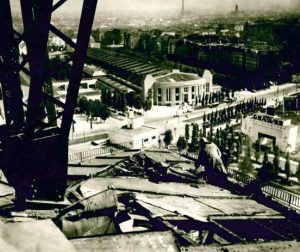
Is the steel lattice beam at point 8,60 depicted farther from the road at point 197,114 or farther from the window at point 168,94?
the window at point 168,94

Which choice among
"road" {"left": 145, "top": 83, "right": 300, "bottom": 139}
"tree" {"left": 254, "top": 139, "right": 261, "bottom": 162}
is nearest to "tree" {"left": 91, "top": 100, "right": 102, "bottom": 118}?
"road" {"left": 145, "top": 83, "right": 300, "bottom": 139}

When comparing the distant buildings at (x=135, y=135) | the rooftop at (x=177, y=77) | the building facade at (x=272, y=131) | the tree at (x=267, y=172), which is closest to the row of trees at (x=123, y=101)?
the rooftop at (x=177, y=77)

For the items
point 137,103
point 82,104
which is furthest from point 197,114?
point 82,104

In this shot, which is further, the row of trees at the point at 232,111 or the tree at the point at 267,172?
the row of trees at the point at 232,111

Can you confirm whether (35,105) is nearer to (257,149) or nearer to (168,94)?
(257,149)

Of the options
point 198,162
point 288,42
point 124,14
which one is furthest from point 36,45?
point 124,14

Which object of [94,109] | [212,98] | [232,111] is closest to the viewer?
[94,109]
